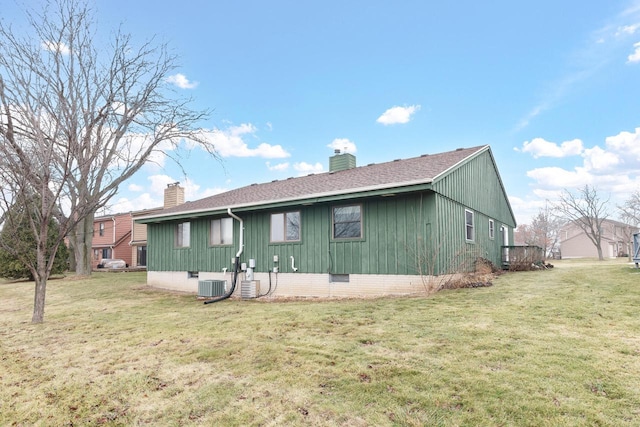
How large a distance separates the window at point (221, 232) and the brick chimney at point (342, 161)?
4.59 metres

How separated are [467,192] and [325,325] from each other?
8.00 meters

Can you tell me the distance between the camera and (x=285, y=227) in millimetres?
10992

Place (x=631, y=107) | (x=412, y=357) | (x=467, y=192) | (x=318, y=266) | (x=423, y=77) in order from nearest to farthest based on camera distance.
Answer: (x=412, y=357) < (x=318, y=266) < (x=467, y=192) < (x=423, y=77) < (x=631, y=107)

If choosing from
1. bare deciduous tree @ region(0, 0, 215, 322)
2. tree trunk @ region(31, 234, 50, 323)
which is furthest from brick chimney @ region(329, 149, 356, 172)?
tree trunk @ region(31, 234, 50, 323)

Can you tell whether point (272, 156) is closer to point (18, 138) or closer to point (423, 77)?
point (423, 77)

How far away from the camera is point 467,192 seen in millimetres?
11961

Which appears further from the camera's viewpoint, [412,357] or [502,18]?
[502,18]

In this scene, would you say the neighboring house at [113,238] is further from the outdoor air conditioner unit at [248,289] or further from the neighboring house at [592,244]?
the neighboring house at [592,244]

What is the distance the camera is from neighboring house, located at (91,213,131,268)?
31.0 m

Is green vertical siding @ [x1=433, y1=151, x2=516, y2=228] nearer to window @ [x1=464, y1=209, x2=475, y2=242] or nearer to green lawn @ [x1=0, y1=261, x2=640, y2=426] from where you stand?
window @ [x1=464, y1=209, x2=475, y2=242]

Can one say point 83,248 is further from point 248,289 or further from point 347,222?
point 347,222

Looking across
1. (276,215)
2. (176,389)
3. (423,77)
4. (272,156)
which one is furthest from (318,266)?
(272,156)

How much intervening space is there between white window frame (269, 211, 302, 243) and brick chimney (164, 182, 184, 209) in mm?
10819

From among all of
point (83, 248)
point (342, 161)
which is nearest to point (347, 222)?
point (342, 161)
